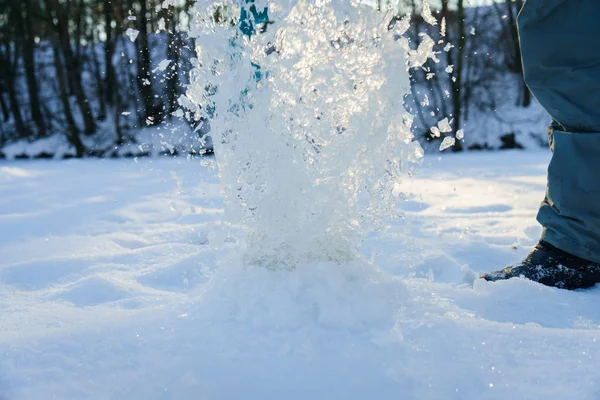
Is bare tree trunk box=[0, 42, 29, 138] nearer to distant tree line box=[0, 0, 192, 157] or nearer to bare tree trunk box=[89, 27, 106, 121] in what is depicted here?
distant tree line box=[0, 0, 192, 157]

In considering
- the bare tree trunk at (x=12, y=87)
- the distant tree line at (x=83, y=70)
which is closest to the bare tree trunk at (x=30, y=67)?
the distant tree line at (x=83, y=70)

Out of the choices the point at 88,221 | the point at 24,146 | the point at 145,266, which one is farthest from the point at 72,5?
the point at 145,266

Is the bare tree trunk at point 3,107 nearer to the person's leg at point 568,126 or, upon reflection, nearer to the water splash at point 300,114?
the water splash at point 300,114

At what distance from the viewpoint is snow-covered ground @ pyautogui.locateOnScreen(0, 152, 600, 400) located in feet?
2.88

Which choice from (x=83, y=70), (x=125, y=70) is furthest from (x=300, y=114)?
(x=83, y=70)

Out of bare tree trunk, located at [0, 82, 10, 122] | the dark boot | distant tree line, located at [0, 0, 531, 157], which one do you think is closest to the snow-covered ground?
the dark boot

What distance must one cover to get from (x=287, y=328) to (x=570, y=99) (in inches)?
44.9

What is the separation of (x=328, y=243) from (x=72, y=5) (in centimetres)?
1166

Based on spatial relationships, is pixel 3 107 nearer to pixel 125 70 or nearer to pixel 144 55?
pixel 125 70

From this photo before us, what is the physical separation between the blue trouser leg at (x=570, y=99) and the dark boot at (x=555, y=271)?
0.03 m

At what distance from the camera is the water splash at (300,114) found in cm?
134

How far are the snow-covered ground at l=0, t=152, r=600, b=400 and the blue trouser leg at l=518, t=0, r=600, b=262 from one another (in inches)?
8.6

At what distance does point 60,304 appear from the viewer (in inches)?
57.1

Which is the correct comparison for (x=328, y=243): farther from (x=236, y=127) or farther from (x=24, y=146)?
(x=24, y=146)
